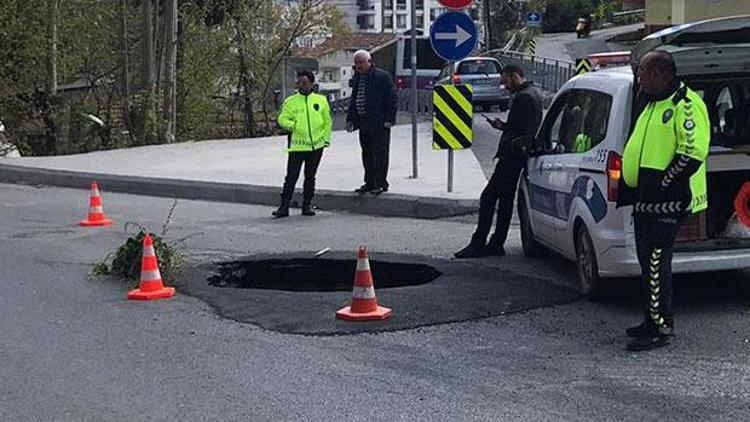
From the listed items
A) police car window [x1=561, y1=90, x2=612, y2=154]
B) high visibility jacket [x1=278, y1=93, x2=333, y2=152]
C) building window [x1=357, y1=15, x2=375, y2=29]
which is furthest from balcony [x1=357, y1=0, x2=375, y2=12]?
police car window [x1=561, y1=90, x2=612, y2=154]

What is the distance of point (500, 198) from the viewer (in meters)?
10.5

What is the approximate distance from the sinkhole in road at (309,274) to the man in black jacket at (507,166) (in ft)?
2.29

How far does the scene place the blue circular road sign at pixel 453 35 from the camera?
14.1 meters

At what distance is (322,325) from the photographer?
7.93 metres

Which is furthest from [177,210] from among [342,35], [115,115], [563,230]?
[342,35]

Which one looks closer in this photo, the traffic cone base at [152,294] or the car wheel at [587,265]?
the car wheel at [587,265]

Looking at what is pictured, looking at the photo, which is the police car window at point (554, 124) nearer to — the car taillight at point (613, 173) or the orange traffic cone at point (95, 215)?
the car taillight at point (613, 173)

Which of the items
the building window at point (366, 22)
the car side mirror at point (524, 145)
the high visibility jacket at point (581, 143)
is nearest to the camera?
the high visibility jacket at point (581, 143)

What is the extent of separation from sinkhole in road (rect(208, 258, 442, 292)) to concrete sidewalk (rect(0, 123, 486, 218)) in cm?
331

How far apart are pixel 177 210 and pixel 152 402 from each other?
30.0ft

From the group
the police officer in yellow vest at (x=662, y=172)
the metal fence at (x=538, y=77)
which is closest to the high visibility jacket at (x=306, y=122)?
the police officer in yellow vest at (x=662, y=172)

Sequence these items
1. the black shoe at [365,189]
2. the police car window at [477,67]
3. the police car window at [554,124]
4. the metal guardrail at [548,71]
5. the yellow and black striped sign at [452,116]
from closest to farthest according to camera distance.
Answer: the police car window at [554,124]
the yellow and black striped sign at [452,116]
the black shoe at [365,189]
the metal guardrail at [548,71]
the police car window at [477,67]

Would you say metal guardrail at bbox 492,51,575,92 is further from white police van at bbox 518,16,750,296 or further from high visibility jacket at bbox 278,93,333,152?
white police van at bbox 518,16,750,296

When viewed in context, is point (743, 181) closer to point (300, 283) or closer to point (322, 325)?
point (322, 325)
